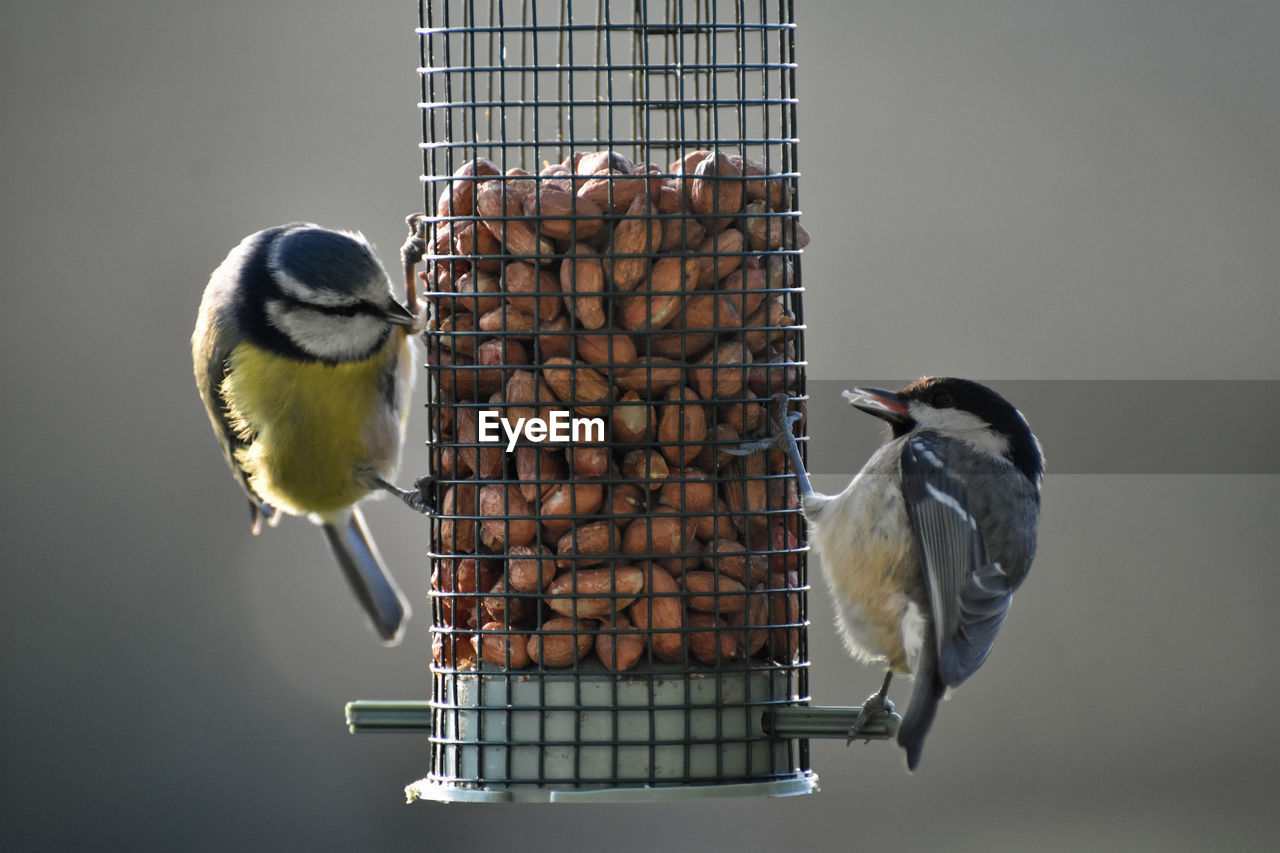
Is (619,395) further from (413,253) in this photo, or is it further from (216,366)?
(216,366)

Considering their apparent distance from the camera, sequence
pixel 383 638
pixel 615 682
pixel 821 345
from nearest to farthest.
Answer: pixel 615 682 → pixel 383 638 → pixel 821 345

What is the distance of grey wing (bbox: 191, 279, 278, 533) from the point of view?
376 cm

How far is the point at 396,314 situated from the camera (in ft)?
11.0

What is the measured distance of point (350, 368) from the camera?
11.8 feet

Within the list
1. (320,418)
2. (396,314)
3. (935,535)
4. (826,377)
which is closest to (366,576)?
(320,418)

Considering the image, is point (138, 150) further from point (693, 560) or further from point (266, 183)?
point (693, 560)

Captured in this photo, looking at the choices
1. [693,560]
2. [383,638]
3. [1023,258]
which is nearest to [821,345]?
[1023,258]

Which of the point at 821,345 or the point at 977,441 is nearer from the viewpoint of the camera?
the point at 977,441

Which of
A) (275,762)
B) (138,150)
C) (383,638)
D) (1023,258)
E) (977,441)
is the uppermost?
(138,150)

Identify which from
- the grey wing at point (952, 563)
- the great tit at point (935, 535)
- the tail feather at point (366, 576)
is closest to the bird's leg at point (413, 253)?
the tail feather at point (366, 576)

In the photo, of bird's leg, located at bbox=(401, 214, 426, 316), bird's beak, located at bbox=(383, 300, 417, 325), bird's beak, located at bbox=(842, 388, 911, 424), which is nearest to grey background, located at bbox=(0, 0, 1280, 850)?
bird's beak, located at bbox=(842, 388, 911, 424)

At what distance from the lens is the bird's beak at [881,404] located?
3570 mm

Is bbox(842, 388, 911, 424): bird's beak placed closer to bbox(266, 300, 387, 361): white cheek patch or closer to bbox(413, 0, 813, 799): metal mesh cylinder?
bbox(413, 0, 813, 799): metal mesh cylinder

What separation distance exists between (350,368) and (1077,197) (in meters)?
3.62
